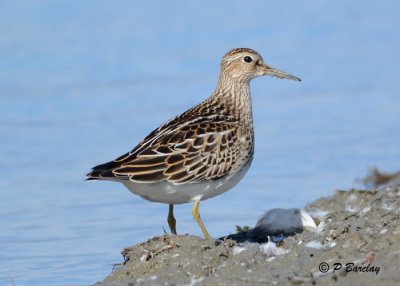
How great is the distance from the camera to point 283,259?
7473 mm

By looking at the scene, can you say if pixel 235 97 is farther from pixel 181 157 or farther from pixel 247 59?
pixel 181 157

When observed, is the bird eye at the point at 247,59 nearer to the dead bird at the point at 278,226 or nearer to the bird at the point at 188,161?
the bird at the point at 188,161

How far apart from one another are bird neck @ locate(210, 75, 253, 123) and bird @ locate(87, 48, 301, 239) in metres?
0.14

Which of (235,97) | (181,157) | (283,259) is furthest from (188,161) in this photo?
(283,259)

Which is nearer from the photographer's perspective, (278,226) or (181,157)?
(181,157)

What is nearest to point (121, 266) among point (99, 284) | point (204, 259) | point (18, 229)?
point (99, 284)

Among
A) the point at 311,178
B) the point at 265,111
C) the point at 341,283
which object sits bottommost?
the point at 341,283

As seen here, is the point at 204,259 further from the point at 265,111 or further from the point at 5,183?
the point at 265,111

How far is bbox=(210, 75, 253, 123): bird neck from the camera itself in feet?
31.6

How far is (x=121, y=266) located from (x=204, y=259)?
38.3 inches

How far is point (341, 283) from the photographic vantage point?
6.45 meters

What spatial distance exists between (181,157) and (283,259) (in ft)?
5.91

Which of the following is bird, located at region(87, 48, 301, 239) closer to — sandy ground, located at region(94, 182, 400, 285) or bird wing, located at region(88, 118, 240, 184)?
bird wing, located at region(88, 118, 240, 184)

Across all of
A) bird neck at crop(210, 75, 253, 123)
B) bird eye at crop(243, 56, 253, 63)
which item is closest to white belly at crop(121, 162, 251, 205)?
bird neck at crop(210, 75, 253, 123)
